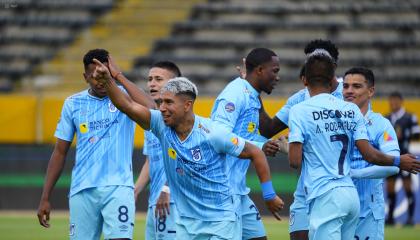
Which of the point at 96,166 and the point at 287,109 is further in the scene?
the point at 287,109

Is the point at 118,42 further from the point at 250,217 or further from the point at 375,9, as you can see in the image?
the point at 250,217

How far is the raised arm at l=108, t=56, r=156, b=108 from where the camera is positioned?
8.56m

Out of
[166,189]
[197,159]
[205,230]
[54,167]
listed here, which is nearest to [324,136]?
[197,159]

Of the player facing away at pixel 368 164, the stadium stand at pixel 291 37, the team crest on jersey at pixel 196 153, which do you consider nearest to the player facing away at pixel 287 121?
the player facing away at pixel 368 164

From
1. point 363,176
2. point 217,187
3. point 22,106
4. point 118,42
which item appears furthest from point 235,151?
point 118,42

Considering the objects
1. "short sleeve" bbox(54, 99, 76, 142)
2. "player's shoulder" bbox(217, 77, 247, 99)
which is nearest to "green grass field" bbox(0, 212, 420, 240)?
"short sleeve" bbox(54, 99, 76, 142)

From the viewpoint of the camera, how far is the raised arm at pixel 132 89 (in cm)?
856

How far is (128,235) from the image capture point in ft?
30.6

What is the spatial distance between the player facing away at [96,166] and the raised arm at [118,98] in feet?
3.45

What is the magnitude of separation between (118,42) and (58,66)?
→ 6.03 feet

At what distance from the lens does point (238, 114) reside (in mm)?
9453

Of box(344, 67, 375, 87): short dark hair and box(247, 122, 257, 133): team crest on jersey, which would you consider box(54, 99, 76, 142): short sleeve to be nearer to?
box(247, 122, 257, 133): team crest on jersey

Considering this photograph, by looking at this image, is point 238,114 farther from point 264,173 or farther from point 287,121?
point 264,173

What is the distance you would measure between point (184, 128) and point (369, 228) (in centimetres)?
222
